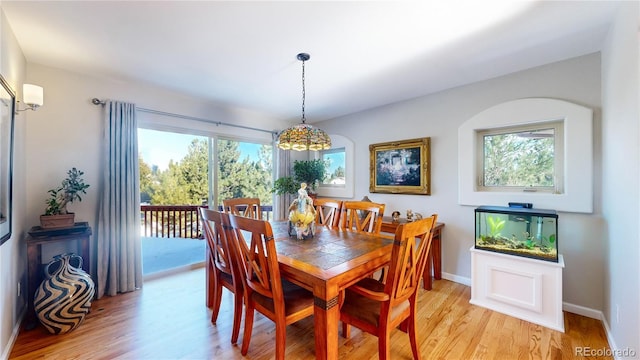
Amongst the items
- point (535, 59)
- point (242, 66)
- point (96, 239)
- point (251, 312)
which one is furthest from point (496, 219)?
point (96, 239)

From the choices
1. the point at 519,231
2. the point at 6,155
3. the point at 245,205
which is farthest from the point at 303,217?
the point at 6,155

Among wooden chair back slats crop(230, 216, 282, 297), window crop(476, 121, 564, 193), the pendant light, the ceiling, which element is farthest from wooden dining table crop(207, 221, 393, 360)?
window crop(476, 121, 564, 193)

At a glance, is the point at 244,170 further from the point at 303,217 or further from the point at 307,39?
the point at 307,39

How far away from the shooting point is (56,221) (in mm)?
2395

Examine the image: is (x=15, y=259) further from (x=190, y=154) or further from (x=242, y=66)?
(x=242, y=66)

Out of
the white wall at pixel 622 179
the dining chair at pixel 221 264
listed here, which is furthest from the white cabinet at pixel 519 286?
the dining chair at pixel 221 264

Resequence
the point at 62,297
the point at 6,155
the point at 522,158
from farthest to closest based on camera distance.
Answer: the point at 522,158 < the point at 62,297 < the point at 6,155

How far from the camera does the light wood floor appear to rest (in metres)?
1.86

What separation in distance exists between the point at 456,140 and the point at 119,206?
4086 mm

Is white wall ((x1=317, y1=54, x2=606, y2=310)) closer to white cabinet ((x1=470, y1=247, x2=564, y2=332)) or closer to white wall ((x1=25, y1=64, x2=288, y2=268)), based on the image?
white cabinet ((x1=470, y1=247, x2=564, y2=332))

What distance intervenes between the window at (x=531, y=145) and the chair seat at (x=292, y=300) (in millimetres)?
2307

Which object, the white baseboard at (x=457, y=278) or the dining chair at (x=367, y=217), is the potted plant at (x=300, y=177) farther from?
the white baseboard at (x=457, y=278)

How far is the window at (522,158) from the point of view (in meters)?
2.59

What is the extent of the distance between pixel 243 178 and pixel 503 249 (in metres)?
3.66
